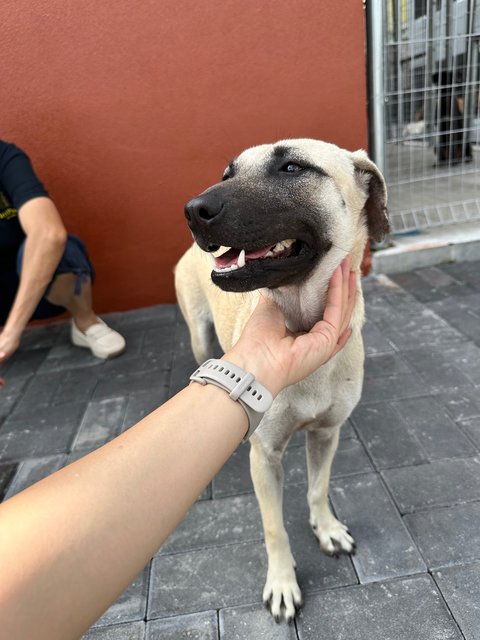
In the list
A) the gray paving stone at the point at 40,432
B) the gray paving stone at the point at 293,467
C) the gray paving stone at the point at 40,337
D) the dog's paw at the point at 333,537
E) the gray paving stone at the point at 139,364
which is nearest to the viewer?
the dog's paw at the point at 333,537

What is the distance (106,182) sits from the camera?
4.31 m

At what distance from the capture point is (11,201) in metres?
3.74

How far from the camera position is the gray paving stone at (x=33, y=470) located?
2.55 meters

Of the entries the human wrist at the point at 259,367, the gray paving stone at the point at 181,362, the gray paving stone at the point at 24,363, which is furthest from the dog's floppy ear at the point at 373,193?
the gray paving stone at the point at 24,363

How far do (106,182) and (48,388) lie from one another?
2.10 m

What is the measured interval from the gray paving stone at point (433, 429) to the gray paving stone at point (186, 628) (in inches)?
56.1

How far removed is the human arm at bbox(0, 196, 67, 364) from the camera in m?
3.22

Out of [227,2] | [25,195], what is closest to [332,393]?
[25,195]

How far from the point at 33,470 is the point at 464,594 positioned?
2.38m

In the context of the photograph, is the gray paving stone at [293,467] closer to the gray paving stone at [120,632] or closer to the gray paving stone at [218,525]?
the gray paving stone at [218,525]

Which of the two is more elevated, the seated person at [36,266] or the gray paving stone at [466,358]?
the seated person at [36,266]

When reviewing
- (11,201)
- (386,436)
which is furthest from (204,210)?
(11,201)

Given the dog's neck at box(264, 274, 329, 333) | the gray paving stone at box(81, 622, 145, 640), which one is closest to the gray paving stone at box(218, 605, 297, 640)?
the gray paving stone at box(81, 622, 145, 640)

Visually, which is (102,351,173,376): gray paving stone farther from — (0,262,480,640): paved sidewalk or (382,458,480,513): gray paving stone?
(382,458,480,513): gray paving stone
